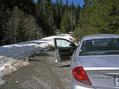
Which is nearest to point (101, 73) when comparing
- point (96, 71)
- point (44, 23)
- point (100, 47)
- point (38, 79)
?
point (96, 71)

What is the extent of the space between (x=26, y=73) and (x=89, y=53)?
5.90 m

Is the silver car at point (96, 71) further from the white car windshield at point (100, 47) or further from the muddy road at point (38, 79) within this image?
the muddy road at point (38, 79)

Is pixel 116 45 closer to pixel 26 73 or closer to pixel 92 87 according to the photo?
pixel 92 87

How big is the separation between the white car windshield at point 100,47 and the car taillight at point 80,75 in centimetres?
78

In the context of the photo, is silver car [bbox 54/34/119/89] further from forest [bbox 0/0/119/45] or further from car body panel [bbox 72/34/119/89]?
forest [bbox 0/0/119/45]

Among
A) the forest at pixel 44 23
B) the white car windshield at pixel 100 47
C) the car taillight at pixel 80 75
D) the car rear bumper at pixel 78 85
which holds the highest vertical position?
the white car windshield at pixel 100 47

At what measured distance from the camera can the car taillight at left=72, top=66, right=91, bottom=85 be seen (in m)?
5.51

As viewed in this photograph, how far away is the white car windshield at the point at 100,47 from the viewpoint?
6.50 m

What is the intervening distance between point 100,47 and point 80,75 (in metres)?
1.61

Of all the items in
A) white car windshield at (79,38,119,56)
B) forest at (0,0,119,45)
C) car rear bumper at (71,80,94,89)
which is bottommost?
forest at (0,0,119,45)

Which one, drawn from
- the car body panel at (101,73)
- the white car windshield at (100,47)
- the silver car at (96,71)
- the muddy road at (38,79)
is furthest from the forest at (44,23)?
the car body panel at (101,73)

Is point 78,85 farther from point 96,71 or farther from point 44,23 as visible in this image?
point 44,23

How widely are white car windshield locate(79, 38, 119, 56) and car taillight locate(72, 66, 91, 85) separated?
78cm

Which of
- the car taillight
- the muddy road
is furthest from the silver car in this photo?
the muddy road
